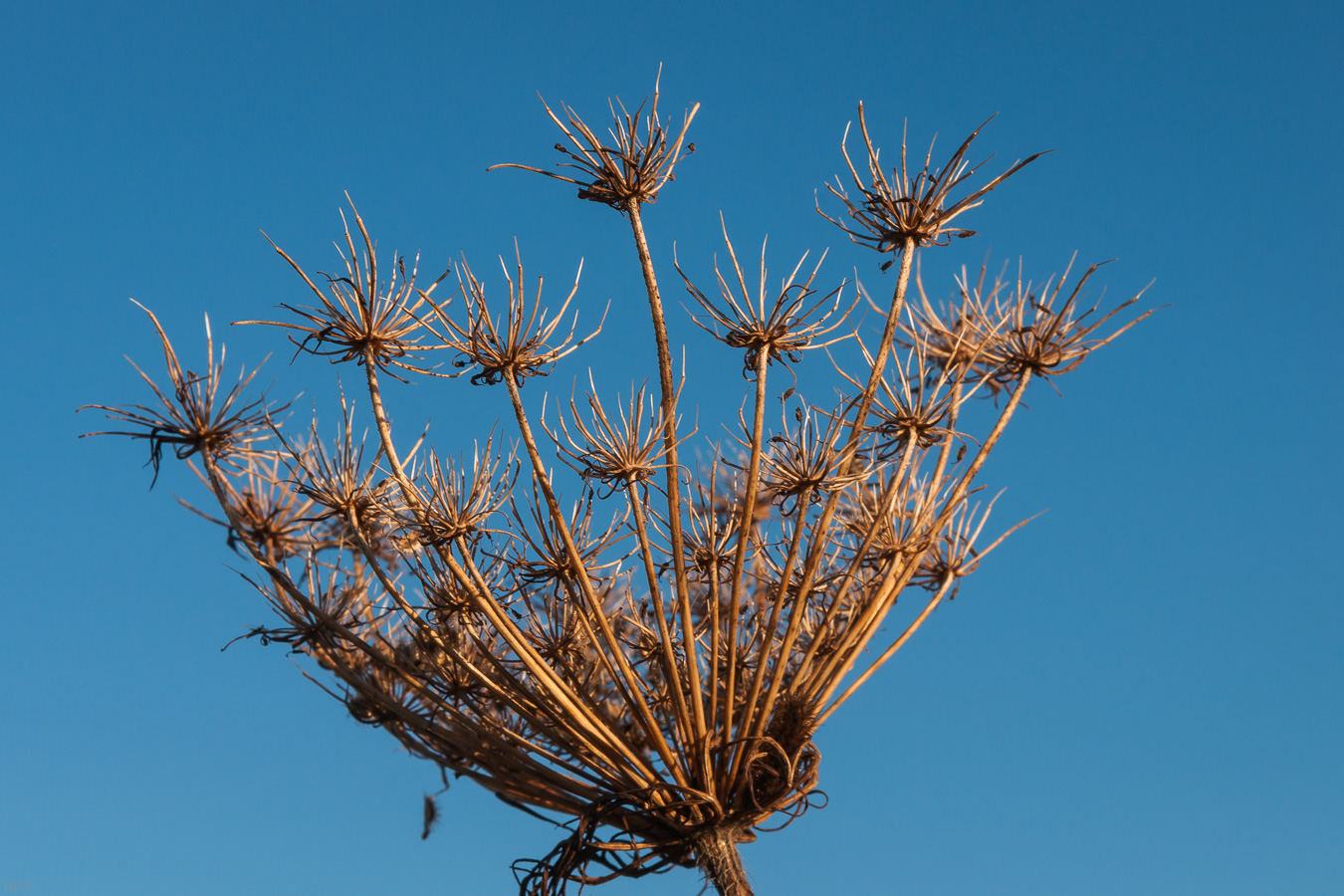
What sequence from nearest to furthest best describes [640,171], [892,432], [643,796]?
1. [643,796]
2. [640,171]
3. [892,432]

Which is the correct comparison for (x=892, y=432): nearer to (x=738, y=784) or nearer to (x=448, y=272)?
(x=738, y=784)

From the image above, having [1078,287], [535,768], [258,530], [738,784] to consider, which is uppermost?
[258,530]

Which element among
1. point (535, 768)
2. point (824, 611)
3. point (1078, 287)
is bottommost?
point (535, 768)

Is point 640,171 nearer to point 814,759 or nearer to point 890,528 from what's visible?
point 890,528

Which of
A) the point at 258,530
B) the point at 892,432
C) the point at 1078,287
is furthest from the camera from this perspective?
the point at 258,530

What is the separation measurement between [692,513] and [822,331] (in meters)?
1.84

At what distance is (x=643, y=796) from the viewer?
26.6 ft

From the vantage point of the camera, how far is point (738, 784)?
829cm

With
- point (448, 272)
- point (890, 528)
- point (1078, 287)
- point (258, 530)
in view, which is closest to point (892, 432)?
point (890, 528)

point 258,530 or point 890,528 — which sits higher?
point 258,530

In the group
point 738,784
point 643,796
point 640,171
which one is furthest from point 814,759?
point 640,171

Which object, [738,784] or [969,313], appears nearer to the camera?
[738,784]

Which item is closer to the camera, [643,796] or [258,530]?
[643,796]

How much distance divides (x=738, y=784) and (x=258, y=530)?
5306 millimetres
